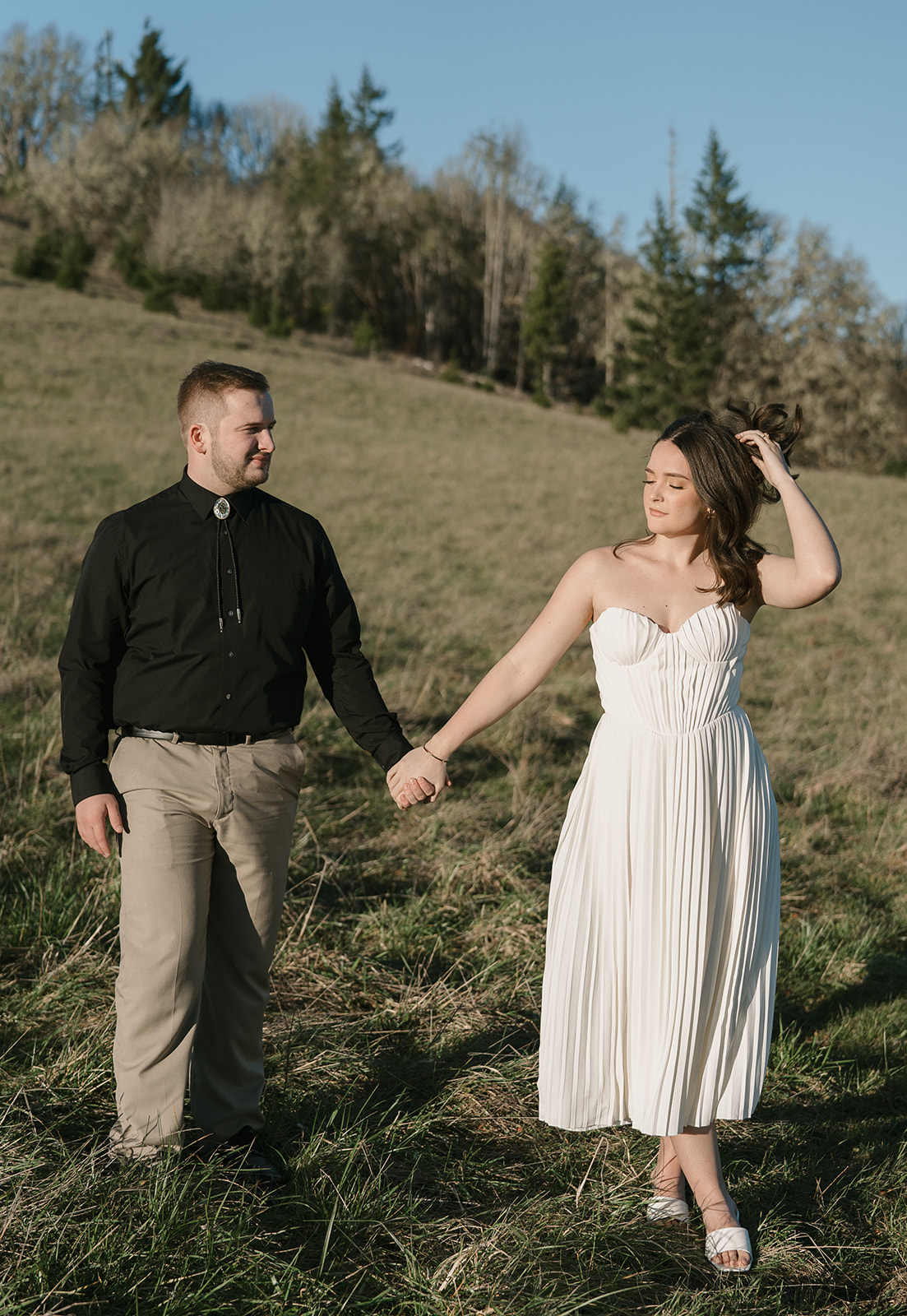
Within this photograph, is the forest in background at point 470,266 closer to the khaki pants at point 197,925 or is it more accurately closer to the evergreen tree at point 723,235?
the evergreen tree at point 723,235

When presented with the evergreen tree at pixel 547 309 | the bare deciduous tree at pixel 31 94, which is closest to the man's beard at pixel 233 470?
the evergreen tree at pixel 547 309

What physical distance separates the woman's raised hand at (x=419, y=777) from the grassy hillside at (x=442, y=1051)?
0.91m

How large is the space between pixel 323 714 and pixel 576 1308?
5.05 meters

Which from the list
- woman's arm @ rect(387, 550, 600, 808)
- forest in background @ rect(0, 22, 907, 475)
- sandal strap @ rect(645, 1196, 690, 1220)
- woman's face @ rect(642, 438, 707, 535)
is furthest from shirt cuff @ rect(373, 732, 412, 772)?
forest in background @ rect(0, 22, 907, 475)

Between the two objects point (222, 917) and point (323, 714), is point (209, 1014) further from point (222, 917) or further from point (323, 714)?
point (323, 714)

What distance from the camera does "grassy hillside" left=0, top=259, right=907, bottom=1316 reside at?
2412 millimetres

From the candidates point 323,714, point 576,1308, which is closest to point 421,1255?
point 576,1308

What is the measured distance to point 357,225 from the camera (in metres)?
54.7

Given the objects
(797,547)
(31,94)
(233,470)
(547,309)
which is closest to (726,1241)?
(797,547)

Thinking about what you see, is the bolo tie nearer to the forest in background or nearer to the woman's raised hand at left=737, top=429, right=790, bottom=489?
the woman's raised hand at left=737, top=429, right=790, bottom=489

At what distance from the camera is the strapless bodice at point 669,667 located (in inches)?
109

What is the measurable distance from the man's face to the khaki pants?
2.46 feet

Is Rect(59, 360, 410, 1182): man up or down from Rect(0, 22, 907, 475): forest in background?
down

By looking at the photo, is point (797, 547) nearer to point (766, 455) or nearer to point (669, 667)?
point (766, 455)
